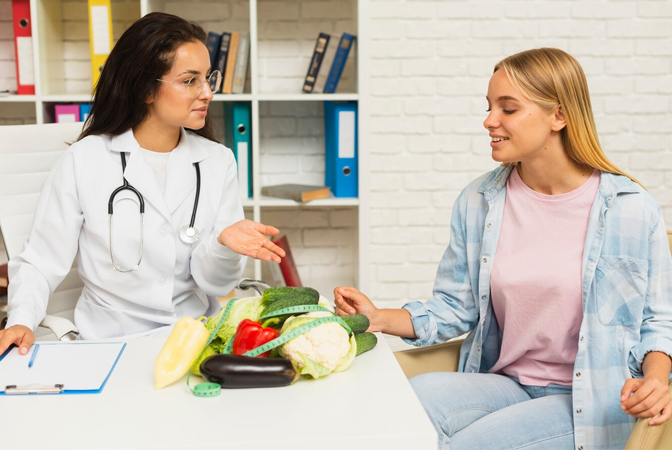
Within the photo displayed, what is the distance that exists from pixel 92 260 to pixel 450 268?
89 centimetres

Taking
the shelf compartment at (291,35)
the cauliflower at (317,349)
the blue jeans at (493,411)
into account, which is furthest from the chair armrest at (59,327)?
the shelf compartment at (291,35)

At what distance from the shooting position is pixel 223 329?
1.21m

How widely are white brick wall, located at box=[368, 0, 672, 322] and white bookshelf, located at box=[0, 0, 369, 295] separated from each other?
0.18m

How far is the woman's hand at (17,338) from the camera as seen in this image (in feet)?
4.26

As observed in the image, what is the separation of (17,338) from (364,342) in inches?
26.1

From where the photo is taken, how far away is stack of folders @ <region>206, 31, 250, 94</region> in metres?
2.57

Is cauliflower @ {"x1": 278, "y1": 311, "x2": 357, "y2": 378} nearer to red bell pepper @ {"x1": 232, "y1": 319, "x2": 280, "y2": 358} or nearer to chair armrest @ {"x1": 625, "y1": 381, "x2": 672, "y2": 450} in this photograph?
red bell pepper @ {"x1": 232, "y1": 319, "x2": 280, "y2": 358}

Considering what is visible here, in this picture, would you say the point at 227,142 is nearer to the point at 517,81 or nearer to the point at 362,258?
the point at 362,258

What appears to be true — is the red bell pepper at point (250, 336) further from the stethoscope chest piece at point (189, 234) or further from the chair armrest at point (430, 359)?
the stethoscope chest piece at point (189, 234)

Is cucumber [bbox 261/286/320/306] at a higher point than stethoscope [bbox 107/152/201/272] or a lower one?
lower

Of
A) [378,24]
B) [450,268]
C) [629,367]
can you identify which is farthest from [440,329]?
[378,24]

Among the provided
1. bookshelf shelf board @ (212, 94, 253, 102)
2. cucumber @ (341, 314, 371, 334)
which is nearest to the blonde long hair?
cucumber @ (341, 314, 371, 334)

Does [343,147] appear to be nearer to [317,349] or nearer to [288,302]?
[288,302]

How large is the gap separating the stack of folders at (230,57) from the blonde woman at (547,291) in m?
1.25
